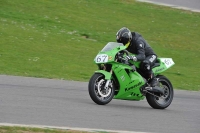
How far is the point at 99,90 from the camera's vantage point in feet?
36.3

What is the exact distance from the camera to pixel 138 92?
1170 cm

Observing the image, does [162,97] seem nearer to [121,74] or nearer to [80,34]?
[121,74]

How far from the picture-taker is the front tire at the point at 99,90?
10930 millimetres

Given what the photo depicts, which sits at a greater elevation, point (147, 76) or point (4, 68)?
point (147, 76)

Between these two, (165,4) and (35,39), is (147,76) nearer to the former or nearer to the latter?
(35,39)

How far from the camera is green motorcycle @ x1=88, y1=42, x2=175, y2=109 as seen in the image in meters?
11.1

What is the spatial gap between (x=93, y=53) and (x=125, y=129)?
12.7 m

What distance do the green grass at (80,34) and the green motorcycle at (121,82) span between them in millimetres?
4615

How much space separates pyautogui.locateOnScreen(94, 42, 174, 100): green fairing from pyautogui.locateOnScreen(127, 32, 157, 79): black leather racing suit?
188 millimetres

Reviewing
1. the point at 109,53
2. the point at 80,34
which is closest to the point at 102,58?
the point at 109,53

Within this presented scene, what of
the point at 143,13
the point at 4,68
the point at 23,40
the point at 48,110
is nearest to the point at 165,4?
the point at 143,13

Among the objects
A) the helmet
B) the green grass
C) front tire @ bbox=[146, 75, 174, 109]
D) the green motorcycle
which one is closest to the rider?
the helmet

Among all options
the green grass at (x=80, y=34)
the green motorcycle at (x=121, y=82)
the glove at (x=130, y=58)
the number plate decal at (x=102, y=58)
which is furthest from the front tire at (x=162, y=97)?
the green grass at (x=80, y=34)

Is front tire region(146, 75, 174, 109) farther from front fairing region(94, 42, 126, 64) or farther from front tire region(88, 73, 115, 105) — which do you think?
front fairing region(94, 42, 126, 64)
